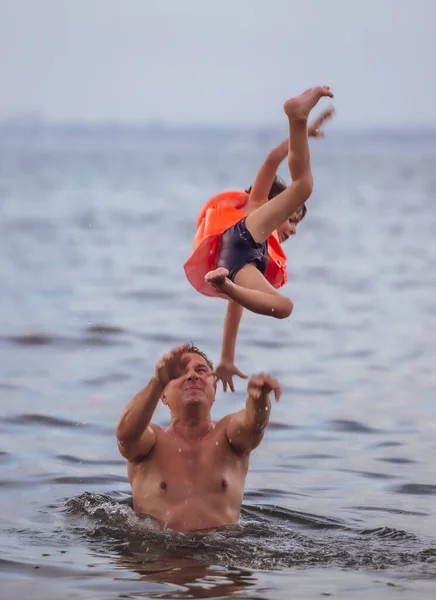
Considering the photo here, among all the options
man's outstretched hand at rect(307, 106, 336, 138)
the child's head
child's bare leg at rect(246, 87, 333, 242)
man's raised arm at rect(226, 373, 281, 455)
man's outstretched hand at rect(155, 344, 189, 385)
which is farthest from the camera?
the child's head

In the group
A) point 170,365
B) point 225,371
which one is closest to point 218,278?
point 170,365

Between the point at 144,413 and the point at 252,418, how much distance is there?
606mm

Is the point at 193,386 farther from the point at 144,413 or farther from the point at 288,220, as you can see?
the point at 288,220

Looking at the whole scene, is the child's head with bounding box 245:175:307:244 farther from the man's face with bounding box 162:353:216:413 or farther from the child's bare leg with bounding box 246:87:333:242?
the man's face with bounding box 162:353:216:413

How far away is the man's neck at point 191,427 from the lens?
826cm

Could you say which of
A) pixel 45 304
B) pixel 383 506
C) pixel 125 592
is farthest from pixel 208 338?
pixel 125 592

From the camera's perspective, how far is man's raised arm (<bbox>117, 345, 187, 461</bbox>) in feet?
23.9

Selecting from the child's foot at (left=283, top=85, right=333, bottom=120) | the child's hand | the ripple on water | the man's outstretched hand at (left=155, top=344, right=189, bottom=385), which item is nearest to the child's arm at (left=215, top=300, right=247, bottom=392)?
the child's hand

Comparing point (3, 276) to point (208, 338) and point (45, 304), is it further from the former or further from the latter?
point (208, 338)

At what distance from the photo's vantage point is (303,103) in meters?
7.38

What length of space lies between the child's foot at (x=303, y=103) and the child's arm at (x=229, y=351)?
1.37 meters

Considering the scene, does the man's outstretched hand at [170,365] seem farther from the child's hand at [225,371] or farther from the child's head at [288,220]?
the child's head at [288,220]

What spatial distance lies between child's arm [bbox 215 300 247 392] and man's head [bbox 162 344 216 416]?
0.23ft

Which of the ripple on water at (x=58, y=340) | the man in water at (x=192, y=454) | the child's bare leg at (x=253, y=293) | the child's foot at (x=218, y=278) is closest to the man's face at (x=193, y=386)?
the man in water at (x=192, y=454)
